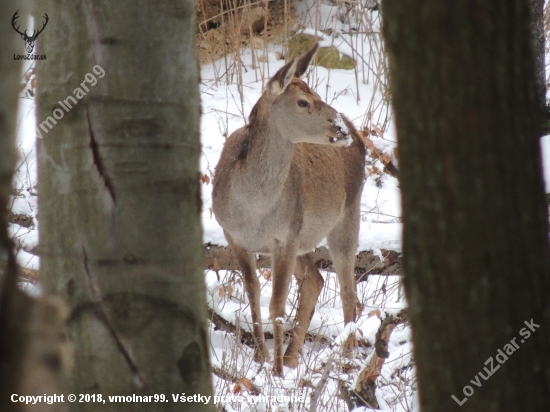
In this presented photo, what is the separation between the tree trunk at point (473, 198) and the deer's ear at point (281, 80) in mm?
4564

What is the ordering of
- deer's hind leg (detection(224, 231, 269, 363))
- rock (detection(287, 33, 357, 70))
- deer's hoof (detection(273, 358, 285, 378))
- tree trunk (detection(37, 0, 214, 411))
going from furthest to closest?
rock (detection(287, 33, 357, 70))
deer's hind leg (detection(224, 231, 269, 363))
deer's hoof (detection(273, 358, 285, 378))
tree trunk (detection(37, 0, 214, 411))

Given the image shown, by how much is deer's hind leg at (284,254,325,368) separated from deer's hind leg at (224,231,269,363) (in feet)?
0.81

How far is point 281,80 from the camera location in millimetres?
5922

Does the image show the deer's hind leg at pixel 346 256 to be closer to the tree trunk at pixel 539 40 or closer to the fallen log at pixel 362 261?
the fallen log at pixel 362 261

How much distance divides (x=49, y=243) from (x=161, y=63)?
49 cm

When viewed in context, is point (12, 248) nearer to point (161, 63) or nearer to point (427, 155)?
point (427, 155)

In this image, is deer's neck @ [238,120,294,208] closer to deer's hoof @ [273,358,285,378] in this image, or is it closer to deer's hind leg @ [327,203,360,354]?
deer's hind leg @ [327,203,360,354]

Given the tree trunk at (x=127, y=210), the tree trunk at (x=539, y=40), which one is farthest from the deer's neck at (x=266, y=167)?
the tree trunk at (x=127, y=210)

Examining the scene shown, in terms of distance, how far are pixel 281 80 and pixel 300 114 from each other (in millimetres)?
306

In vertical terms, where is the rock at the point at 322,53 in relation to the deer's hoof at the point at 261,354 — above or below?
above

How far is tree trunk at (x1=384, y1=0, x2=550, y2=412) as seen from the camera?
1.24 metres

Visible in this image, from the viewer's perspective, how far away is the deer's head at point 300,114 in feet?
19.3

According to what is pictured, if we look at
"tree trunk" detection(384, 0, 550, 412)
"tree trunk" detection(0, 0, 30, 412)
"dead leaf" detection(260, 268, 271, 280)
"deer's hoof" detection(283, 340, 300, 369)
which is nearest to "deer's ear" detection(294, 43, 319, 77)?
"dead leaf" detection(260, 268, 271, 280)

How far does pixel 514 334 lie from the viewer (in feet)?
4.31
